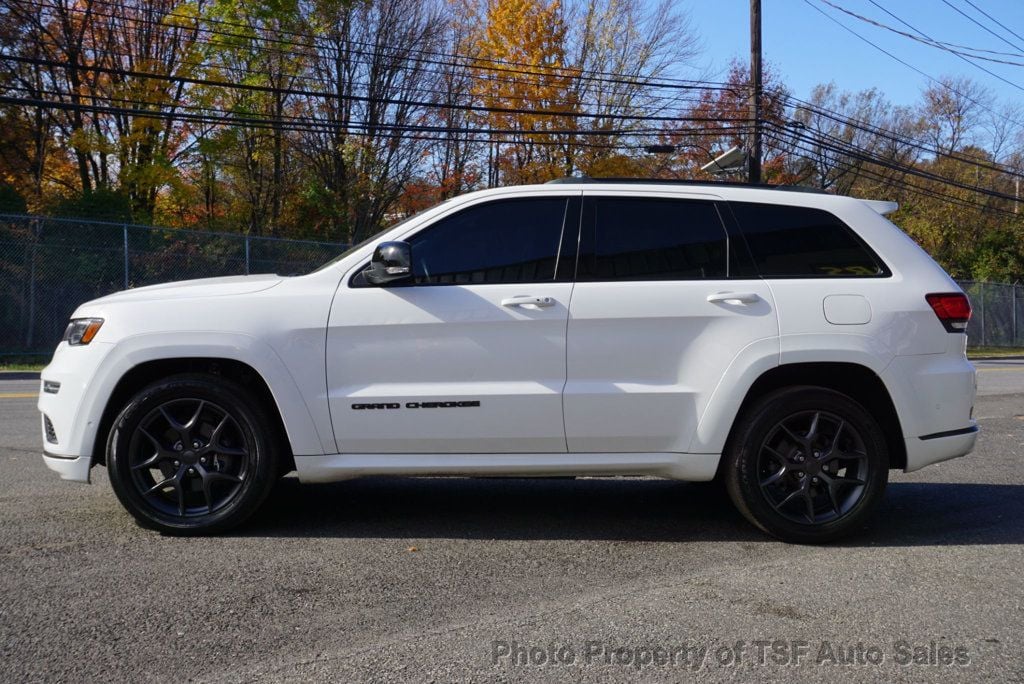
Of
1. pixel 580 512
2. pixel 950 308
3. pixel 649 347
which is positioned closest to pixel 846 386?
pixel 950 308

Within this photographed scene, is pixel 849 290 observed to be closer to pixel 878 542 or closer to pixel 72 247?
pixel 878 542

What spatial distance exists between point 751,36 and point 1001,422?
639 inches

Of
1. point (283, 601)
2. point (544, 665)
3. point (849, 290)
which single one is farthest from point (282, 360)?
point (849, 290)

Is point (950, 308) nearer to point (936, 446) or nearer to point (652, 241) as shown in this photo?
point (936, 446)

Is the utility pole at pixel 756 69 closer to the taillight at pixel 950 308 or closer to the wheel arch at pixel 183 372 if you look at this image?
the taillight at pixel 950 308

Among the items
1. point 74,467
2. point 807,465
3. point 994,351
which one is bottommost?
point 994,351

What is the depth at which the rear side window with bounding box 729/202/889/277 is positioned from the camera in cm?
534

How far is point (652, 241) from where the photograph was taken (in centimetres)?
537

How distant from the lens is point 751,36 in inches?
963

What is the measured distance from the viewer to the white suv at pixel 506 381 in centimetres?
510

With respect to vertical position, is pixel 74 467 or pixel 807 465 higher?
pixel 807 465

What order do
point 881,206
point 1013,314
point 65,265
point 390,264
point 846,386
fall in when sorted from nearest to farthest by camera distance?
point 390,264 → point 846,386 → point 881,206 → point 65,265 → point 1013,314

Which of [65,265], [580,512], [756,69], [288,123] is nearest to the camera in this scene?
[580,512]

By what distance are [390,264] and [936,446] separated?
3.11m
